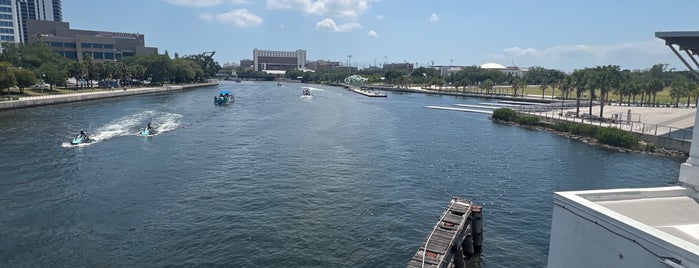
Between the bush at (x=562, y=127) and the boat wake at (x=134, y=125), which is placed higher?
the bush at (x=562, y=127)

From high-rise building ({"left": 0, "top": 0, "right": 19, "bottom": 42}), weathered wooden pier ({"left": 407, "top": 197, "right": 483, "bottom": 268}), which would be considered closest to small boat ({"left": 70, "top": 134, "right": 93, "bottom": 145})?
weathered wooden pier ({"left": 407, "top": 197, "right": 483, "bottom": 268})

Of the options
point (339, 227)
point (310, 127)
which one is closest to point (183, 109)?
point (310, 127)

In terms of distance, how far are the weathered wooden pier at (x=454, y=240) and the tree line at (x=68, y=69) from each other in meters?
97.4

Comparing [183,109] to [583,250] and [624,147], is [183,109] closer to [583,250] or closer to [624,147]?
[624,147]

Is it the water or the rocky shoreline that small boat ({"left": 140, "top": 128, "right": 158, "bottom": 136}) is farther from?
the rocky shoreline

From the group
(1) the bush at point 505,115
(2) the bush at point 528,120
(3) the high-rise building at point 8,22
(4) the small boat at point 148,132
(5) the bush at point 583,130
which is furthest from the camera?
(3) the high-rise building at point 8,22

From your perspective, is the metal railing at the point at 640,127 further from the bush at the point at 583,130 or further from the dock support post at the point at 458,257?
the dock support post at the point at 458,257

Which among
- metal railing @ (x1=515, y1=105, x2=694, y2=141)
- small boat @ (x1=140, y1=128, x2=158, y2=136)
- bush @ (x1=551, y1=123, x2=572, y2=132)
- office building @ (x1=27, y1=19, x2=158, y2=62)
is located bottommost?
small boat @ (x1=140, y1=128, x2=158, y2=136)

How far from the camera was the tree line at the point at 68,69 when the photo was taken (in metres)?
91.0

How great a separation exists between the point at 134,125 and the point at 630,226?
67.5 m

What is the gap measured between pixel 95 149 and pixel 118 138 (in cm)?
713

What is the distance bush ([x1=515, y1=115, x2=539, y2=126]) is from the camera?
70750mm

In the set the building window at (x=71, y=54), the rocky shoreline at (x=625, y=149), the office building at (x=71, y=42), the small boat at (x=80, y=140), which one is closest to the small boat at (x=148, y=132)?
the small boat at (x=80, y=140)

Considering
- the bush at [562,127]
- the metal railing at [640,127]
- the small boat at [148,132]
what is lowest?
the small boat at [148,132]
